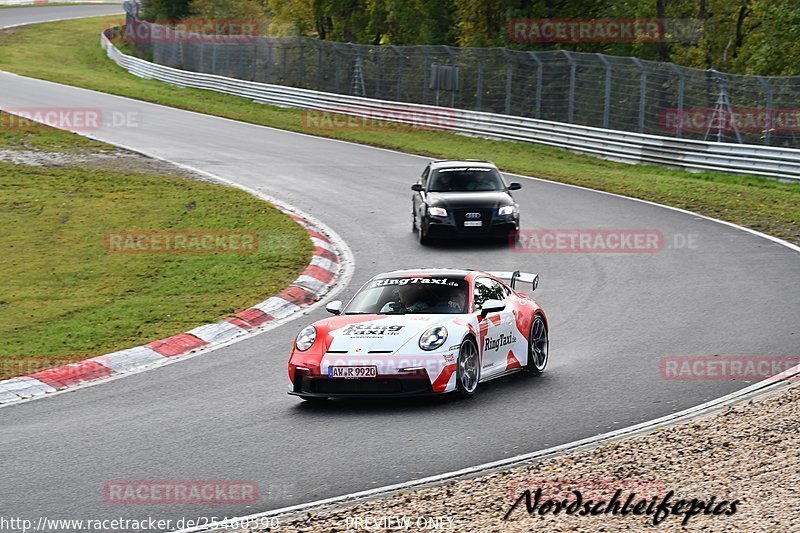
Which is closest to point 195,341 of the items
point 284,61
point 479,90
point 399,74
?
point 479,90

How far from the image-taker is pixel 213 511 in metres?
7.88

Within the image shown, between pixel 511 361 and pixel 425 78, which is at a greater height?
pixel 425 78

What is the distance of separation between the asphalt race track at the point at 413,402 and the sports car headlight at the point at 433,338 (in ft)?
1.89

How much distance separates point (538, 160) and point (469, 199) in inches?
496

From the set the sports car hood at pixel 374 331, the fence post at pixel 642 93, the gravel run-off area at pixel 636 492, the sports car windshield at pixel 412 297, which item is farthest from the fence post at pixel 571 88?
the gravel run-off area at pixel 636 492

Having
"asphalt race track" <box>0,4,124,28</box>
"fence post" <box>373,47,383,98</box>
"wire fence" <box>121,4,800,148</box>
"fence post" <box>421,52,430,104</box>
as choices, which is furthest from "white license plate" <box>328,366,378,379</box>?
"asphalt race track" <box>0,4,124,28</box>

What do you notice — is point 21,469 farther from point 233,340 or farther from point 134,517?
point 233,340

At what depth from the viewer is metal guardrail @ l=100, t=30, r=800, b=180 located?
93.7 ft

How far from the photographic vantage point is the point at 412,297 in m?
12.0

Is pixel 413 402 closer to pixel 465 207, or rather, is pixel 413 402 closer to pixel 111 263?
pixel 111 263

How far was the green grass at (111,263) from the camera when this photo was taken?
14492mm

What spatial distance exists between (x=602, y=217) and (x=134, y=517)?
16819mm

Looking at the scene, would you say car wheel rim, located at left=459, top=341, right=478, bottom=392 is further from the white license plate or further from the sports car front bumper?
the white license plate

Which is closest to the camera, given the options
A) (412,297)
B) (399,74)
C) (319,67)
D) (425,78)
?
(412,297)
